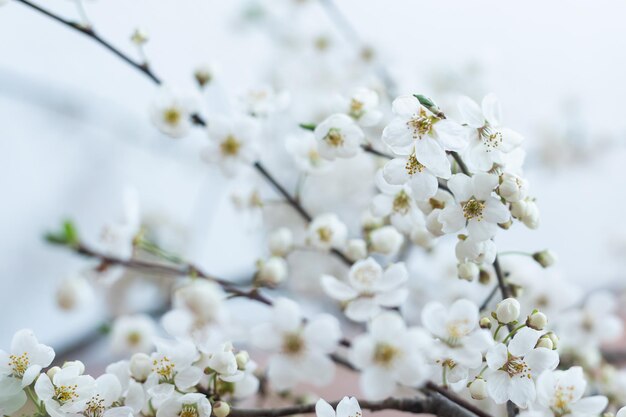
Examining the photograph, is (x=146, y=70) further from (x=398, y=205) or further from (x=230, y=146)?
(x=398, y=205)

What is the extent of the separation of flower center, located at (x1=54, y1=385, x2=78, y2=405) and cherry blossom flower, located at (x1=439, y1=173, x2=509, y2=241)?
18 cm

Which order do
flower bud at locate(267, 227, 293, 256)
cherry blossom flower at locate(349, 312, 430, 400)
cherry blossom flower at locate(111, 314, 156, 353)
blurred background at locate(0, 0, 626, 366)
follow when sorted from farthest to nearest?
1. blurred background at locate(0, 0, 626, 366)
2. cherry blossom flower at locate(111, 314, 156, 353)
3. flower bud at locate(267, 227, 293, 256)
4. cherry blossom flower at locate(349, 312, 430, 400)

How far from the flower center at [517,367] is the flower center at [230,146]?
215mm

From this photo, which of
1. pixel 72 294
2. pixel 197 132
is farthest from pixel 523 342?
pixel 197 132

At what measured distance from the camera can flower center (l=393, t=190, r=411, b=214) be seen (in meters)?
0.34

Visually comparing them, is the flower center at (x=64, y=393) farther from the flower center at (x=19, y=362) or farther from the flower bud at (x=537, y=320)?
the flower bud at (x=537, y=320)

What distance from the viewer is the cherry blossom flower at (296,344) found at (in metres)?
0.24

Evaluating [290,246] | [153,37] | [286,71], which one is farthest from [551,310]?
[153,37]

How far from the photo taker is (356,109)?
0.35 m

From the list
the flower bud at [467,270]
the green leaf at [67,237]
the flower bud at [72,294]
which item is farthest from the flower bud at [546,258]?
the flower bud at [72,294]

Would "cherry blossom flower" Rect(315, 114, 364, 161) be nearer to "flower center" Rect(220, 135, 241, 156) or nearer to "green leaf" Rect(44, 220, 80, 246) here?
"flower center" Rect(220, 135, 241, 156)

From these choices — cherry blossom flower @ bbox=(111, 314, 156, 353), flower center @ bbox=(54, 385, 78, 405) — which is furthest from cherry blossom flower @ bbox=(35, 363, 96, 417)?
cherry blossom flower @ bbox=(111, 314, 156, 353)

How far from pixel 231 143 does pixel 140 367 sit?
17 centimetres

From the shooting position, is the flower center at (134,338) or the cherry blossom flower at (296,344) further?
the flower center at (134,338)
